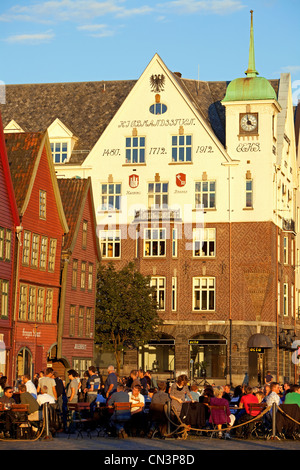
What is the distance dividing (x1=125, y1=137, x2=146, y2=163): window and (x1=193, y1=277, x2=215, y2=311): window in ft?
32.3

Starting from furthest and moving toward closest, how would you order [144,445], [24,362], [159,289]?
[159,289]
[24,362]
[144,445]

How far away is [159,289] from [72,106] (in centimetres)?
1758

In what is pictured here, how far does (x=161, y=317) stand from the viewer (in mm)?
70500

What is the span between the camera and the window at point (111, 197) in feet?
238

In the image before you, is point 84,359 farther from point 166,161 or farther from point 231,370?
point 166,161

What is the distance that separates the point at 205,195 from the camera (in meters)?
71.1

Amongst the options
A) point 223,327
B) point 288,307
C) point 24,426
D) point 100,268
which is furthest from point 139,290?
point 24,426

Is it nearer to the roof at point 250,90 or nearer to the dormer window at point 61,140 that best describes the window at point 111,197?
the dormer window at point 61,140

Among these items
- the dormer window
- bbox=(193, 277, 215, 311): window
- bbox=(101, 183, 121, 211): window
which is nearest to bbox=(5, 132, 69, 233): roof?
bbox=(101, 183, 121, 211): window

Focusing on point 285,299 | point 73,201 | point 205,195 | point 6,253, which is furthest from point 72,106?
point 6,253

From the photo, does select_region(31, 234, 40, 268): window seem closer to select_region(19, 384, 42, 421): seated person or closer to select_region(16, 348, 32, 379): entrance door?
select_region(16, 348, 32, 379): entrance door

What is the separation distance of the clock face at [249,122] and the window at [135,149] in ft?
24.2

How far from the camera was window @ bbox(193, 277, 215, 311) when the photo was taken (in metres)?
70.2

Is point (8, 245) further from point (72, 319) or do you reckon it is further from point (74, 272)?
point (72, 319)
